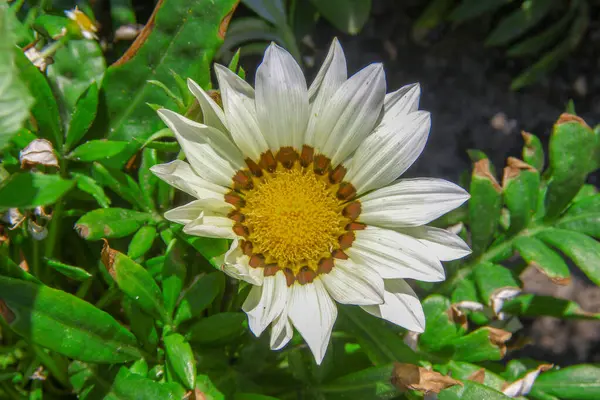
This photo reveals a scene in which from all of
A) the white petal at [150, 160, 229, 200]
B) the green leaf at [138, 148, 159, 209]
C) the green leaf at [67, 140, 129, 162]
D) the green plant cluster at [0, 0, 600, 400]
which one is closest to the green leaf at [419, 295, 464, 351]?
the green plant cluster at [0, 0, 600, 400]

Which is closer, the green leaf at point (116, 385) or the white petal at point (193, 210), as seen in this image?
the white petal at point (193, 210)

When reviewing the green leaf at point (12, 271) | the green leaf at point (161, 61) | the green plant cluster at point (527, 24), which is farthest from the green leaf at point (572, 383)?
the green leaf at point (12, 271)

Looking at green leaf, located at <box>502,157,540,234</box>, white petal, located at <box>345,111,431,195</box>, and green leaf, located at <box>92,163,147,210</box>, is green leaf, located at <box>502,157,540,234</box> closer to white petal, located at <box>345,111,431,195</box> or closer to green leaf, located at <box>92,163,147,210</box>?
white petal, located at <box>345,111,431,195</box>

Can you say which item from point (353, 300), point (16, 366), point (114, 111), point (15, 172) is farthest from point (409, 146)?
point (16, 366)

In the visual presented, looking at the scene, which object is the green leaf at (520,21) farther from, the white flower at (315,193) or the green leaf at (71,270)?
the green leaf at (71,270)

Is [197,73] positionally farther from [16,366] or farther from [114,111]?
[16,366]

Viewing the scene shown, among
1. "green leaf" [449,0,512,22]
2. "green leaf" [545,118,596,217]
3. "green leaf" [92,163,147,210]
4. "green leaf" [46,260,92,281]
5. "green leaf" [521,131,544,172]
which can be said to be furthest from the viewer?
"green leaf" [449,0,512,22]
